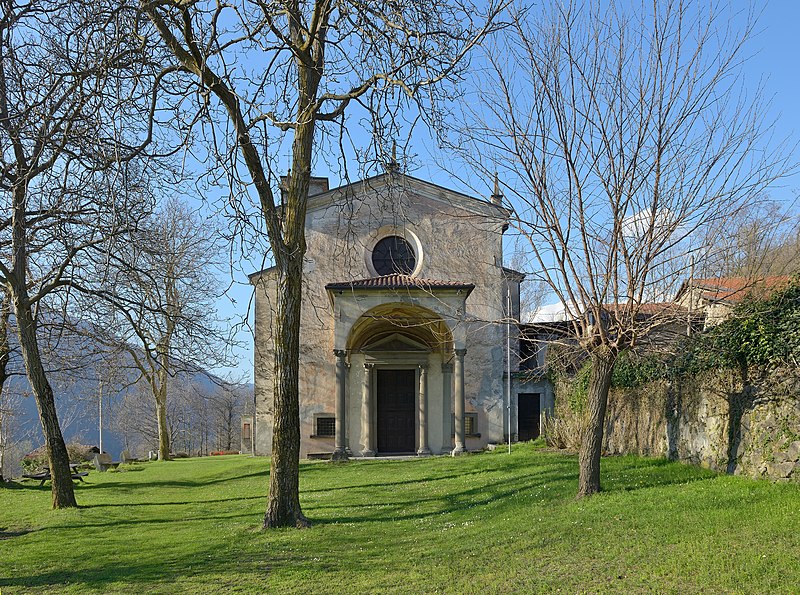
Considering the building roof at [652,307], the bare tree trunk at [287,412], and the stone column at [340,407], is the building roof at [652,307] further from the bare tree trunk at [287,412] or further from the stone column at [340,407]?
the stone column at [340,407]

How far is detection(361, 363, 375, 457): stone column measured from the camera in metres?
22.7

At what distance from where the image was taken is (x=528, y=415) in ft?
81.6

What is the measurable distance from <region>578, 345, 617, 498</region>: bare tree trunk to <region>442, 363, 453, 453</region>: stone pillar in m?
12.8

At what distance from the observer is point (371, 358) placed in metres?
23.2

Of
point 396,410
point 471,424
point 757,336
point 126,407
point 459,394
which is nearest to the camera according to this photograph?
point 757,336

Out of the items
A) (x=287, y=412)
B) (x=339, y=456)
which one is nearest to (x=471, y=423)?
(x=339, y=456)

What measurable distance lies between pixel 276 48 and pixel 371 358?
16.0m

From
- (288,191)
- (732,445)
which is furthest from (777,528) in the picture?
(288,191)

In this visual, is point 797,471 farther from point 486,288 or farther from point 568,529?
point 486,288

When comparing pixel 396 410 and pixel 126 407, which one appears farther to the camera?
pixel 126 407

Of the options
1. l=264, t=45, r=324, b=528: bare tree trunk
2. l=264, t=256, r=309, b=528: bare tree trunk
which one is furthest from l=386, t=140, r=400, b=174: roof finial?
l=264, t=256, r=309, b=528: bare tree trunk

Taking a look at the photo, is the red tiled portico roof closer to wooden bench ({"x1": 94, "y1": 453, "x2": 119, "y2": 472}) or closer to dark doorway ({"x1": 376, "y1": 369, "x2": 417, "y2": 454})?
dark doorway ({"x1": 376, "y1": 369, "x2": 417, "y2": 454})

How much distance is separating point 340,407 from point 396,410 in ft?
11.9

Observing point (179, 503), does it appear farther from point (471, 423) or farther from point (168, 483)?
point (471, 423)
